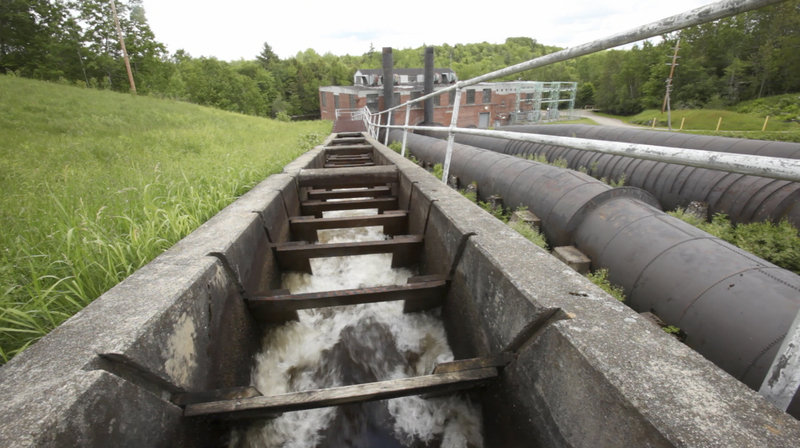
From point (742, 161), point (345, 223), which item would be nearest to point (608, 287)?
point (742, 161)

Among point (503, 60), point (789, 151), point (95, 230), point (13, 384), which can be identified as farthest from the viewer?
point (503, 60)

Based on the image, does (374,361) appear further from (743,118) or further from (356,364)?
(743,118)

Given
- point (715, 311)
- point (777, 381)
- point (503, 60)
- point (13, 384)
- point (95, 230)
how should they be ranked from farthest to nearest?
point (503, 60) < point (95, 230) < point (715, 311) < point (13, 384) < point (777, 381)

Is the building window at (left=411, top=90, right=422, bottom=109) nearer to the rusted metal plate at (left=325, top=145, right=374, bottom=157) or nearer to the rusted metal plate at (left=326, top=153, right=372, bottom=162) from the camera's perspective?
the rusted metal plate at (left=325, top=145, right=374, bottom=157)

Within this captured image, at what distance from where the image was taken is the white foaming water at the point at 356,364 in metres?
1.97

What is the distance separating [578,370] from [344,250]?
81.2 inches

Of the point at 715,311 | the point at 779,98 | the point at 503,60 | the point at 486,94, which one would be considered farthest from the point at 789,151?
the point at 503,60

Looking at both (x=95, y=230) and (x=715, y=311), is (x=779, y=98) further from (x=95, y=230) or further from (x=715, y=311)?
(x=95, y=230)

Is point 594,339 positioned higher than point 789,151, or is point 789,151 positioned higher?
point 789,151

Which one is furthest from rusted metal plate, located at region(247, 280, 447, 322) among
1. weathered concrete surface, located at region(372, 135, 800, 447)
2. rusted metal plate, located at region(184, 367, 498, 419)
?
rusted metal plate, located at region(184, 367, 498, 419)

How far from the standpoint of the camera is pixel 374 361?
8.42ft

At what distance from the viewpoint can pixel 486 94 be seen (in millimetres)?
39062

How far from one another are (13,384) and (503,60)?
441 feet

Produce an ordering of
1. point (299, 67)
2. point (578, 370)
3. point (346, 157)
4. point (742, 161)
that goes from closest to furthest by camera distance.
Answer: point (742, 161) → point (578, 370) → point (346, 157) → point (299, 67)
